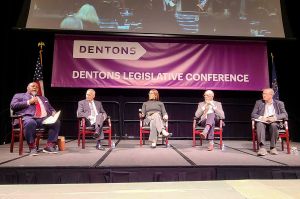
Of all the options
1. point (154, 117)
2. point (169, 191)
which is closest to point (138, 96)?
point (154, 117)

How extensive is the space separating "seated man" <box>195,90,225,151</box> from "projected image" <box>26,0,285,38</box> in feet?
5.34

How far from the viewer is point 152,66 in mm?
5969

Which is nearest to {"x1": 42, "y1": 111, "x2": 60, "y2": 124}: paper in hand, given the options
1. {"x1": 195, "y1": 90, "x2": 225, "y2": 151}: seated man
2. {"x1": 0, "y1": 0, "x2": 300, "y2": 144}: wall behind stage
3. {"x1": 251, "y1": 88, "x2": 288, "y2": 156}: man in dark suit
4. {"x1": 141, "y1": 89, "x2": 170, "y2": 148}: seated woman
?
{"x1": 141, "y1": 89, "x2": 170, "y2": 148}: seated woman

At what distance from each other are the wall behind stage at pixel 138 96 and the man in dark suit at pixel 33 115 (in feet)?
5.51

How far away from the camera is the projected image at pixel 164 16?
5.59 metres

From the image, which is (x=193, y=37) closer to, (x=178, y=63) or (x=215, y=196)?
(x=178, y=63)

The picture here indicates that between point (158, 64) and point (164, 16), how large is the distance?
0.89m

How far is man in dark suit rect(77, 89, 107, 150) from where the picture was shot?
451cm

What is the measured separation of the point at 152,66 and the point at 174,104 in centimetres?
90

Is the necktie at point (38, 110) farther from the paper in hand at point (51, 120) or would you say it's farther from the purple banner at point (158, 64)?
the purple banner at point (158, 64)

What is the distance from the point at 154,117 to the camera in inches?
190

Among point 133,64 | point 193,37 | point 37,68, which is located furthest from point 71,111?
point 193,37

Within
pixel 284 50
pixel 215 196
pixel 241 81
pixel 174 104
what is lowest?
pixel 215 196

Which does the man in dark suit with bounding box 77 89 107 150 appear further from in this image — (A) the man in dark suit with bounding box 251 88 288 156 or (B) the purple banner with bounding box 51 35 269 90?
(A) the man in dark suit with bounding box 251 88 288 156
